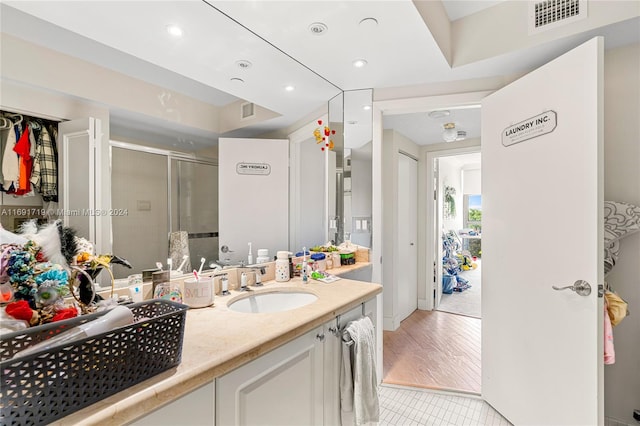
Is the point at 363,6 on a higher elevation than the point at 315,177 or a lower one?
higher

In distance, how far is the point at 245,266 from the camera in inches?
68.7

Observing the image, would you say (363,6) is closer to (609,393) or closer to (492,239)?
(492,239)

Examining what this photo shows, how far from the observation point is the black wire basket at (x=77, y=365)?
566 mm

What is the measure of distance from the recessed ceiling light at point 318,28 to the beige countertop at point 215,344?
1377 mm

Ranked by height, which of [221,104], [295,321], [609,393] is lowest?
[609,393]

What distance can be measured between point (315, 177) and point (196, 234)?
1.03 metres

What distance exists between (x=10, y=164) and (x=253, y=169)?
1011 mm

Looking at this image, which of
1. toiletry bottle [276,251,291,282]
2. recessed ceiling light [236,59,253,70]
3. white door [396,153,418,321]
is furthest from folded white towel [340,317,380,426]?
white door [396,153,418,321]

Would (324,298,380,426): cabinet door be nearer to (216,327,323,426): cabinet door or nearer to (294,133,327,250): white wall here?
(216,327,323,426): cabinet door

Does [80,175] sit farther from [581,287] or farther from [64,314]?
[581,287]

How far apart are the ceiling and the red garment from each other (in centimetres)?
28

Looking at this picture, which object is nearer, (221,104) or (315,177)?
(221,104)

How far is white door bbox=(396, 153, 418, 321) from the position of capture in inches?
137

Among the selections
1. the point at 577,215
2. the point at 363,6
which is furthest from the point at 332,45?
the point at 577,215
